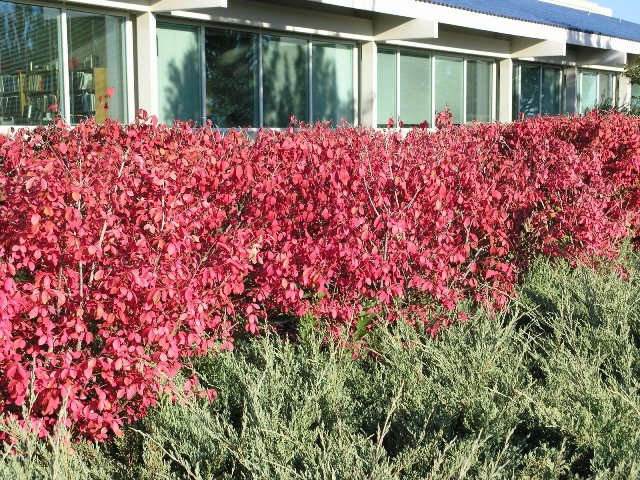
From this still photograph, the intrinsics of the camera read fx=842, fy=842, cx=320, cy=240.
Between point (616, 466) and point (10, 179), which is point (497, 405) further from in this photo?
point (10, 179)

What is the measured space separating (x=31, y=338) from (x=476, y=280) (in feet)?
11.3

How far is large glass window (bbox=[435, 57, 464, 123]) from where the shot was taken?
19.8 m

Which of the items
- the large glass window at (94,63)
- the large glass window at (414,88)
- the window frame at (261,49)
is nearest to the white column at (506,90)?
the large glass window at (414,88)

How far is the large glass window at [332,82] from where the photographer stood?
16.1 m

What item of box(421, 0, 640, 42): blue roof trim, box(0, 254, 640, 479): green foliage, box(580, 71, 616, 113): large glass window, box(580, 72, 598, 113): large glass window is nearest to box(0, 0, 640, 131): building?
box(421, 0, 640, 42): blue roof trim

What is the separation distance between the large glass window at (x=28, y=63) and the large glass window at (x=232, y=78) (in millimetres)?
2991

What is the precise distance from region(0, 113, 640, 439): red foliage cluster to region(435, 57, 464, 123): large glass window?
1224 centimetres

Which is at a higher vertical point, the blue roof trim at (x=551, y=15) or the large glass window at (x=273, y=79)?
the blue roof trim at (x=551, y=15)

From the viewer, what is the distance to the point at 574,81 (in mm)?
25797

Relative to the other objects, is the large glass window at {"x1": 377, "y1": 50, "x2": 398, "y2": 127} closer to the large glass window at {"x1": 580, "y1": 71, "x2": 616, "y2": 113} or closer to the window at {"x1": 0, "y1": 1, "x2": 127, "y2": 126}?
the window at {"x1": 0, "y1": 1, "x2": 127, "y2": 126}

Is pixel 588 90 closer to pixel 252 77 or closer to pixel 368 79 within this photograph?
pixel 368 79

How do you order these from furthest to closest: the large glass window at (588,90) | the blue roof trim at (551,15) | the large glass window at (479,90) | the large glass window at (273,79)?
1. the large glass window at (588,90)
2. the large glass window at (479,90)
3. the blue roof trim at (551,15)
4. the large glass window at (273,79)

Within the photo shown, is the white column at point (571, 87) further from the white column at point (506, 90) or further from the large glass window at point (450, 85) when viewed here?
the large glass window at point (450, 85)

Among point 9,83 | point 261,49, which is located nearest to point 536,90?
point 261,49
